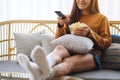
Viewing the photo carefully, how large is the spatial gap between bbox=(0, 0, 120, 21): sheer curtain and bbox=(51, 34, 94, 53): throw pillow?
0.87 metres

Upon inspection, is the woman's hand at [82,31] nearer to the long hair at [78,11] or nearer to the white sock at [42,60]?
the long hair at [78,11]

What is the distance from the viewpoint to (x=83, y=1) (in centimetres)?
243

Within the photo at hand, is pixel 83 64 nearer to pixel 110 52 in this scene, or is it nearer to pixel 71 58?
pixel 71 58

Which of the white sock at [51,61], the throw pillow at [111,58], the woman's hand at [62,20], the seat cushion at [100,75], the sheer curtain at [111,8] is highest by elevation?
the sheer curtain at [111,8]

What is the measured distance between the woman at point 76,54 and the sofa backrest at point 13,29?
0.44 metres

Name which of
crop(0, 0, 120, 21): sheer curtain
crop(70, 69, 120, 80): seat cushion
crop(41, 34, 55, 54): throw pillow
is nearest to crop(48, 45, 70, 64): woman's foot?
crop(70, 69, 120, 80): seat cushion

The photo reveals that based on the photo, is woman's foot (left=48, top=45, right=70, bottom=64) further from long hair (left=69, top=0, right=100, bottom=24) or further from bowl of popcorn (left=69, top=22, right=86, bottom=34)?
long hair (left=69, top=0, right=100, bottom=24)

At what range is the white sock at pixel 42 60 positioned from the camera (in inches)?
67.6

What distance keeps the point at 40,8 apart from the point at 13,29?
411mm

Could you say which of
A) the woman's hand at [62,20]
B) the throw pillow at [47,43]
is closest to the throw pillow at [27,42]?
the throw pillow at [47,43]

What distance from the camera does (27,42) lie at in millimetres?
2594

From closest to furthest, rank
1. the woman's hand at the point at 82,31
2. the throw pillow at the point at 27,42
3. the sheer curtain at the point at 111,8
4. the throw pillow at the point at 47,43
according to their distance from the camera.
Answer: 1. the woman's hand at the point at 82,31
2. the throw pillow at the point at 47,43
3. the throw pillow at the point at 27,42
4. the sheer curtain at the point at 111,8

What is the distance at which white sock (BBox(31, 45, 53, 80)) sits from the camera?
1717 mm

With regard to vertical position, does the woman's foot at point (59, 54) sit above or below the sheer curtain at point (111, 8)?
below
